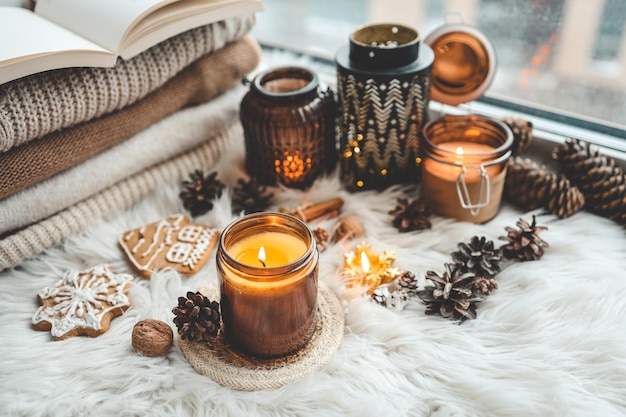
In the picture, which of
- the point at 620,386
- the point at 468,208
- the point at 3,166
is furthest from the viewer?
the point at 468,208

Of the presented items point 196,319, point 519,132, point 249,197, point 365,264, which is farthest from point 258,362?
point 519,132

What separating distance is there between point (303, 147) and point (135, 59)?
0.27 m

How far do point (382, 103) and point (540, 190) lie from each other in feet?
0.85

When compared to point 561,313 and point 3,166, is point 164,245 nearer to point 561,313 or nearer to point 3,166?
point 3,166

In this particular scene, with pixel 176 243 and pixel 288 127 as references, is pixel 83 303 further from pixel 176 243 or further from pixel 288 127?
pixel 288 127

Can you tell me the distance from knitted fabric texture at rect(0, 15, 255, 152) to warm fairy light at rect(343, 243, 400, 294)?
370mm

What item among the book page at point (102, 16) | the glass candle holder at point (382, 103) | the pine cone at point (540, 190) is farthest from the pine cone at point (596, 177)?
the book page at point (102, 16)

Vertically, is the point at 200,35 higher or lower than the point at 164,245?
higher

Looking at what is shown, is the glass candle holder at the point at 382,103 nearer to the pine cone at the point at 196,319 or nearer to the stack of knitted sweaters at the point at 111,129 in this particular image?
the stack of knitted sweaters at the point at 111,129

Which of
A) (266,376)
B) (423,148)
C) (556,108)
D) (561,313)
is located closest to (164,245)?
(266,376)

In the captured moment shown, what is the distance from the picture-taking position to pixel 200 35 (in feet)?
2.92

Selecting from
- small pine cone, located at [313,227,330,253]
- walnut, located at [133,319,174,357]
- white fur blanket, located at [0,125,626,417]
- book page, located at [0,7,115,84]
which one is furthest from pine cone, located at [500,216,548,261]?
book page, located at [0,7,115,84]

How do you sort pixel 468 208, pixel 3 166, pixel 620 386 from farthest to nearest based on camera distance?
Result: pixel 468 208, pixel 3 166, pixel 620 386

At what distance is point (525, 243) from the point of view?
79 cm
